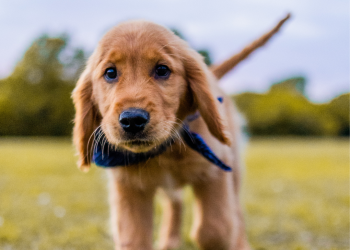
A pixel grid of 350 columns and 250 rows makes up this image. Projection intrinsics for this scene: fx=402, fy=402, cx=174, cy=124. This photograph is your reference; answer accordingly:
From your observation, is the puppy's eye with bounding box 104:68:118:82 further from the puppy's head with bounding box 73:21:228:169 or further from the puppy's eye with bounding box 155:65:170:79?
the puppy's eye with bounding box 155:65:170:79

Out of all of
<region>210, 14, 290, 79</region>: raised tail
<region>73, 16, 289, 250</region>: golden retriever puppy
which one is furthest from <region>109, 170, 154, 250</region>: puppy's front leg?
<region>210, 14, 290, 79</region>: raised tail

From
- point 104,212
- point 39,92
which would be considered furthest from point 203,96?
point 39,92

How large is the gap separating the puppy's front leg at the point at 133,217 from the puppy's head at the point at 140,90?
31 centimetres

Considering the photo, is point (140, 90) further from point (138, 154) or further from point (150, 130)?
point (138, 154)

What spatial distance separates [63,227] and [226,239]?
5.92 ft

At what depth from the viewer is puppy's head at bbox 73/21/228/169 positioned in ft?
6.51

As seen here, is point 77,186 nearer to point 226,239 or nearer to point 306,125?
point 226,239

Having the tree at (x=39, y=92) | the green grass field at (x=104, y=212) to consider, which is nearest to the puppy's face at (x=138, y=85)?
the green grass field at (x=104, y=212)

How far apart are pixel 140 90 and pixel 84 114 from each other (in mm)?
538

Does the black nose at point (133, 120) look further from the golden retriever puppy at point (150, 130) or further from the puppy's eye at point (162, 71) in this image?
the puppy's eye at point (162, 71)

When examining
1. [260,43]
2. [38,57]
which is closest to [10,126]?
[38,57]

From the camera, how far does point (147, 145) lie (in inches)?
80.2

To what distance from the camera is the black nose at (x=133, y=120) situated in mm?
1910

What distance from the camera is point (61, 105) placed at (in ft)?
72.1
